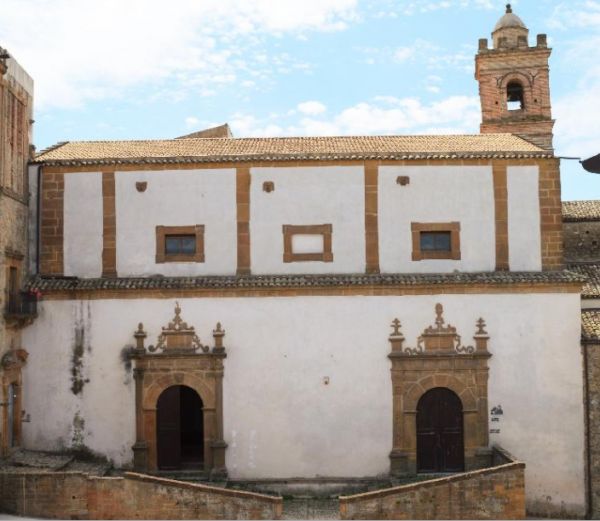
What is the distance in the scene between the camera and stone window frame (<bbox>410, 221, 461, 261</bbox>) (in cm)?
1792

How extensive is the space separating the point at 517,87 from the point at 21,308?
2297 cm

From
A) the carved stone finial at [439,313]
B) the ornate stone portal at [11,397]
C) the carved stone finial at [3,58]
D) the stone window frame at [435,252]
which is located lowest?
the ornate stone portal at [11,397]

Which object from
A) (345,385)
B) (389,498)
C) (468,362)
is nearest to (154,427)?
(345,385)

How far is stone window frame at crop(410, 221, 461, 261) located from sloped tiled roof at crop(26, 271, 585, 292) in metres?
0.47

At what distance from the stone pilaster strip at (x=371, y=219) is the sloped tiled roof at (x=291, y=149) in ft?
1.22

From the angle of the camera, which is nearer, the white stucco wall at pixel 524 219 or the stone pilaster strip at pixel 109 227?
the white stucco wall at pixel 524 219

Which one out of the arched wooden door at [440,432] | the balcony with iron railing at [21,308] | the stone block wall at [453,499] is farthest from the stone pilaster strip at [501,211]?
the balcony with iron railing at [21,308]

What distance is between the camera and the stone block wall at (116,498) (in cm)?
1432

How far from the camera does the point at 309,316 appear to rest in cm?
1750

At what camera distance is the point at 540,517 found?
16766mm

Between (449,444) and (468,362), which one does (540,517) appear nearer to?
(449,444)

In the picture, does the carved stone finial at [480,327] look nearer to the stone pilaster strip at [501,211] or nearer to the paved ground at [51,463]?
the stone pilaster strip at [501,211]

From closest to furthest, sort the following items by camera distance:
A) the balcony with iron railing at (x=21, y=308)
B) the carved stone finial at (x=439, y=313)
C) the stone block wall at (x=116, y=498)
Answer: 1. the stone block wall at (x=116, y=498)
2. the balcony with iron railing at (x=21, y=308)
3. the carved stone finial at (x=439, y=313)

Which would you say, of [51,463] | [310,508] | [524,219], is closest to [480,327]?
[524,219]
